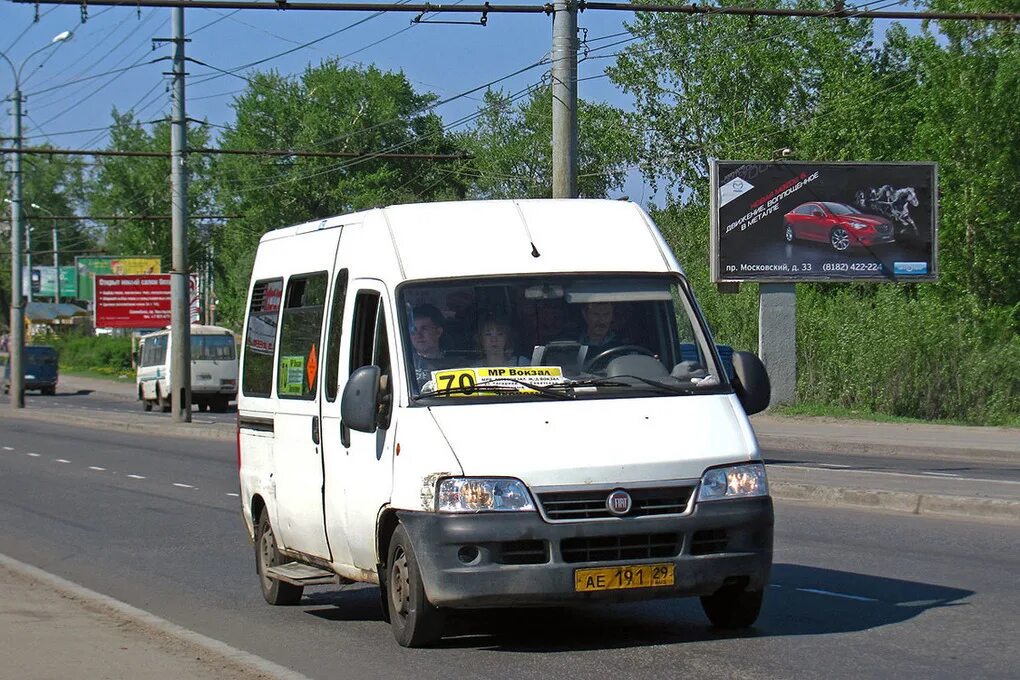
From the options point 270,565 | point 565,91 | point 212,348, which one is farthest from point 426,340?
point 212,348

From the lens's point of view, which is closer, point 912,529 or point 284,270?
point 284,270

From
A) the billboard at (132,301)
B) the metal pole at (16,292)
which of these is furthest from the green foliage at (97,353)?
the metal pole at (16,292)

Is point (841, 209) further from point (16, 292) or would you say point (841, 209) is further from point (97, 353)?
point (97, 353)

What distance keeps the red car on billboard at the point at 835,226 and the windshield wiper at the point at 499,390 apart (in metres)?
28.6

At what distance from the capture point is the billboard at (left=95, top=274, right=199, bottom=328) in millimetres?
72875

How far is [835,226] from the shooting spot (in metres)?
36.1

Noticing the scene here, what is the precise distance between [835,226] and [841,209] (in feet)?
1.30

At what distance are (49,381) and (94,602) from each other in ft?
209

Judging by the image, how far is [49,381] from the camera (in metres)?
71.2

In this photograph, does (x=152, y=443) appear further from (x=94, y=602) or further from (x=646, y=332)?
(x=646, y=332)

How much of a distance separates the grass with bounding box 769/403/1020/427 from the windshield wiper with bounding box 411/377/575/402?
26980 mm

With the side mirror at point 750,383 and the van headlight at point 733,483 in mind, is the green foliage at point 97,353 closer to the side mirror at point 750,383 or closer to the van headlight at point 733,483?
the side mirror at point 750,383

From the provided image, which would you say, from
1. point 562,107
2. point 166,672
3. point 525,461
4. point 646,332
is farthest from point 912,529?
point 562,107

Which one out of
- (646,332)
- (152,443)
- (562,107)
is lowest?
(152,443)
